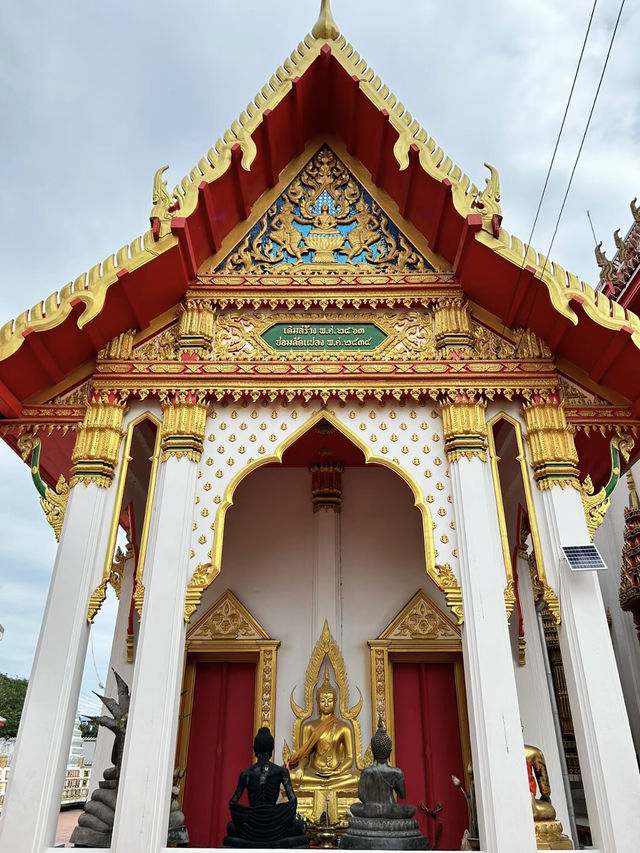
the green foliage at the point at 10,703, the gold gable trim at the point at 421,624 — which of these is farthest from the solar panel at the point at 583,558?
the green foliage at the point at 10,703

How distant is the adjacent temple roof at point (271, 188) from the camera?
5539 millimetres

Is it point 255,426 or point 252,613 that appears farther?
point 252,613

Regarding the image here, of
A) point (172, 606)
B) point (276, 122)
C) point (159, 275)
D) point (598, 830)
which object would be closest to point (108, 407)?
point (159, 275)

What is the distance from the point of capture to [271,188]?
281 inches

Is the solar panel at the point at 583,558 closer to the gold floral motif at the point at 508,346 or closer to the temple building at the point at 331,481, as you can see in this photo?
the temple building at the point at 331,481

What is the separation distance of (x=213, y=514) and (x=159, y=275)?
7.34 feet

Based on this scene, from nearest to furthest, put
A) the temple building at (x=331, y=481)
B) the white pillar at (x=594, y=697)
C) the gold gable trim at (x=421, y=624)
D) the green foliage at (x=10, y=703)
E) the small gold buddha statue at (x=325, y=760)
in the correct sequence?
the white pillar at (x=594, y=697) → the temple building at (x=331, y=481) → the small gold buddha statue at (x=325, y=760) → the gold gable trim at (x=421, y=624) → the green foliage at (x=10, y=703)

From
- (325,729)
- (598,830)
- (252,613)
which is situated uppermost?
(252,613)

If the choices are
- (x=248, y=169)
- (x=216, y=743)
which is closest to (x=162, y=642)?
(x=216, y=743)

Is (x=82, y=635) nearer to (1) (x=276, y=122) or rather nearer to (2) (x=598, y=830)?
(2) (x=598, y=830)

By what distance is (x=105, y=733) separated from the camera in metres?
6.61

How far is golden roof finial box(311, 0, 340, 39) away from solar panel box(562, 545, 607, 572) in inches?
218

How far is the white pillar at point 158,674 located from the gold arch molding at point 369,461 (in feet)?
0.37

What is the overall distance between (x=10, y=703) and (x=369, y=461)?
95.4ft
